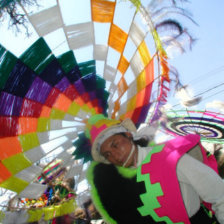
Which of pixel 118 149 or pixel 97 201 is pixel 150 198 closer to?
pixel 118 149

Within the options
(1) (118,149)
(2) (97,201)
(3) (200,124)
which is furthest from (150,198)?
(3) (200,124)

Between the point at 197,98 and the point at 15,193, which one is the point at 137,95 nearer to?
the point at 15,193

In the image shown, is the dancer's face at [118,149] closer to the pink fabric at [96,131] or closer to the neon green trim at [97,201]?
the pink fabric at [96,131]

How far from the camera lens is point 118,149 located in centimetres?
165

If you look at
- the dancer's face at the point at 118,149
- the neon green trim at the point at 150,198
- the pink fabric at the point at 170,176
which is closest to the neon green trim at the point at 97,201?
the dancer's face at the point at 118,149

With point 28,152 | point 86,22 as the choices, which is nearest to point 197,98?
point 86,22

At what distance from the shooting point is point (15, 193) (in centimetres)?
216

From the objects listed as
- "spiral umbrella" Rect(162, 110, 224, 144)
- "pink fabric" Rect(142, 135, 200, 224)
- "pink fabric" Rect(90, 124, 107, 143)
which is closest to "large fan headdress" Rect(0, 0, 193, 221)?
"pink fabric" Rect(90, 124, 107, 143)

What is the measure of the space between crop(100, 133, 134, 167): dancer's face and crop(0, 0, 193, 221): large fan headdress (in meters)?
0.60

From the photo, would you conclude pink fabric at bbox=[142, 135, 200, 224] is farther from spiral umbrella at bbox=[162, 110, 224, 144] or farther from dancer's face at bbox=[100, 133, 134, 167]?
spiral umbrella at bbox=[162, 110, 224, 144]

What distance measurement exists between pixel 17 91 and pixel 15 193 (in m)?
1.28

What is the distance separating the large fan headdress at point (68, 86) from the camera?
1613 millimetres

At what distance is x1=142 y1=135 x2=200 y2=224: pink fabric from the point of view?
1196 mm

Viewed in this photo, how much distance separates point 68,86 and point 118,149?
0.91 metres
